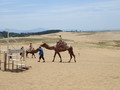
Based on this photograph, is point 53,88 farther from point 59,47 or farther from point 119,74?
point 59,47

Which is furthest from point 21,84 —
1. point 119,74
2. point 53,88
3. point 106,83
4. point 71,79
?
point 119,74

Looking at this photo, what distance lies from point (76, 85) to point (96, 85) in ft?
3.15

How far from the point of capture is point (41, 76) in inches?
647

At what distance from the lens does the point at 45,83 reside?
14.2 metres

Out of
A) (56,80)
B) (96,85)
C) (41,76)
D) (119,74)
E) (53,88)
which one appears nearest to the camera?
(53,88)

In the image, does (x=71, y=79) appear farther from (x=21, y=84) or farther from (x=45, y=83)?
(x=21, y=84)

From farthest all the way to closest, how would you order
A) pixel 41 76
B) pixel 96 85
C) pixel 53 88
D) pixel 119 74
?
pixel 119 74 → pixel 41 76 → pixel 96 85 → pixel 53 88

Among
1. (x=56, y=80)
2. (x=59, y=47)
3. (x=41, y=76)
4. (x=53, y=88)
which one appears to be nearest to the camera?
(x=53, y=88)

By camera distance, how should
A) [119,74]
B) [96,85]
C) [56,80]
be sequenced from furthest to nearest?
[119,74] → [56,80] → [96,85]

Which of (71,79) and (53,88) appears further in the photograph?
(71,79)

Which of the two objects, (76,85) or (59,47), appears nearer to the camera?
(76,85)

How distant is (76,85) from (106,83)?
5.30ft

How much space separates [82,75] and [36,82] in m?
3.50

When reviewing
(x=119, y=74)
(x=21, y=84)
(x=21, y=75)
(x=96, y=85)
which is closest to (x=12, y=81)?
(x=21, y=84)
